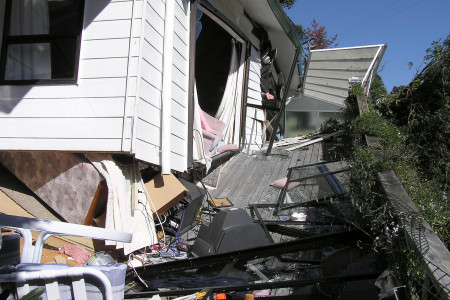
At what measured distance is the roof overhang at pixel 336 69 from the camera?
12969 millimetres

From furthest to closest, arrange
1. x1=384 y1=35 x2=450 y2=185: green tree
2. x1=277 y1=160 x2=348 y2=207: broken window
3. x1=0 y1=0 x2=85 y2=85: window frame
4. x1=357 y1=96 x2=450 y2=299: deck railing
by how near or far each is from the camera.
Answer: x1=277 y1=160 x2=348 y2=207: broken window
x1=0 y1=0 x2=85 y2=85: window frame
x1=384 y1=35 x2=450 y2=185: green tree
x1=357 y1=96 x2=450 y2=299: deck railing

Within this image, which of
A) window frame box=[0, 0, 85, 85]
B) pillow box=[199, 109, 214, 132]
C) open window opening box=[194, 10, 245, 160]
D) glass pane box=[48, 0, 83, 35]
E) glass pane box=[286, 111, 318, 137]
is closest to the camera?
window frame box=[0, 0, 85, 85]

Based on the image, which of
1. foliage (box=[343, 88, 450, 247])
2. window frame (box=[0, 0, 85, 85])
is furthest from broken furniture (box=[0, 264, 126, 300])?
window frame (box=[0, 0, 85, 85])

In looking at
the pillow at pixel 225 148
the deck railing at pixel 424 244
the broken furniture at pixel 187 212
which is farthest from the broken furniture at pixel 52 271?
the pillow at pixel 225 148

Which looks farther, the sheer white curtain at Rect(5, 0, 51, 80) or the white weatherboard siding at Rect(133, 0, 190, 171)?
the sheer white curtain at Rect(5, 0, 51, 80)

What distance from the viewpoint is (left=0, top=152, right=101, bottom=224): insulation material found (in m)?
4.64

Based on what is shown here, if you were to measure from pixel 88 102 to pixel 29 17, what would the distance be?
1542 millimetres

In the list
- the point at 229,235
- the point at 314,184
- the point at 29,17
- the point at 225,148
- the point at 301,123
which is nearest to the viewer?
the point at 229,235

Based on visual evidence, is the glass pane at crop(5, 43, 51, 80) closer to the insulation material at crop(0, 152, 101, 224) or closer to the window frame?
the window frame

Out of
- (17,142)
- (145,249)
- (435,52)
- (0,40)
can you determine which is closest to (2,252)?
(145,249)

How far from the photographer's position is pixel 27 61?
5164mm

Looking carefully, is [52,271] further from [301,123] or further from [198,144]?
[301,123]

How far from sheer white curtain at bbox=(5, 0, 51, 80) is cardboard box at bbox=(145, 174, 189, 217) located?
196 centimetres

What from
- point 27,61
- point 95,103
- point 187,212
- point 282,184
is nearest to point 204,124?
point 282,184
